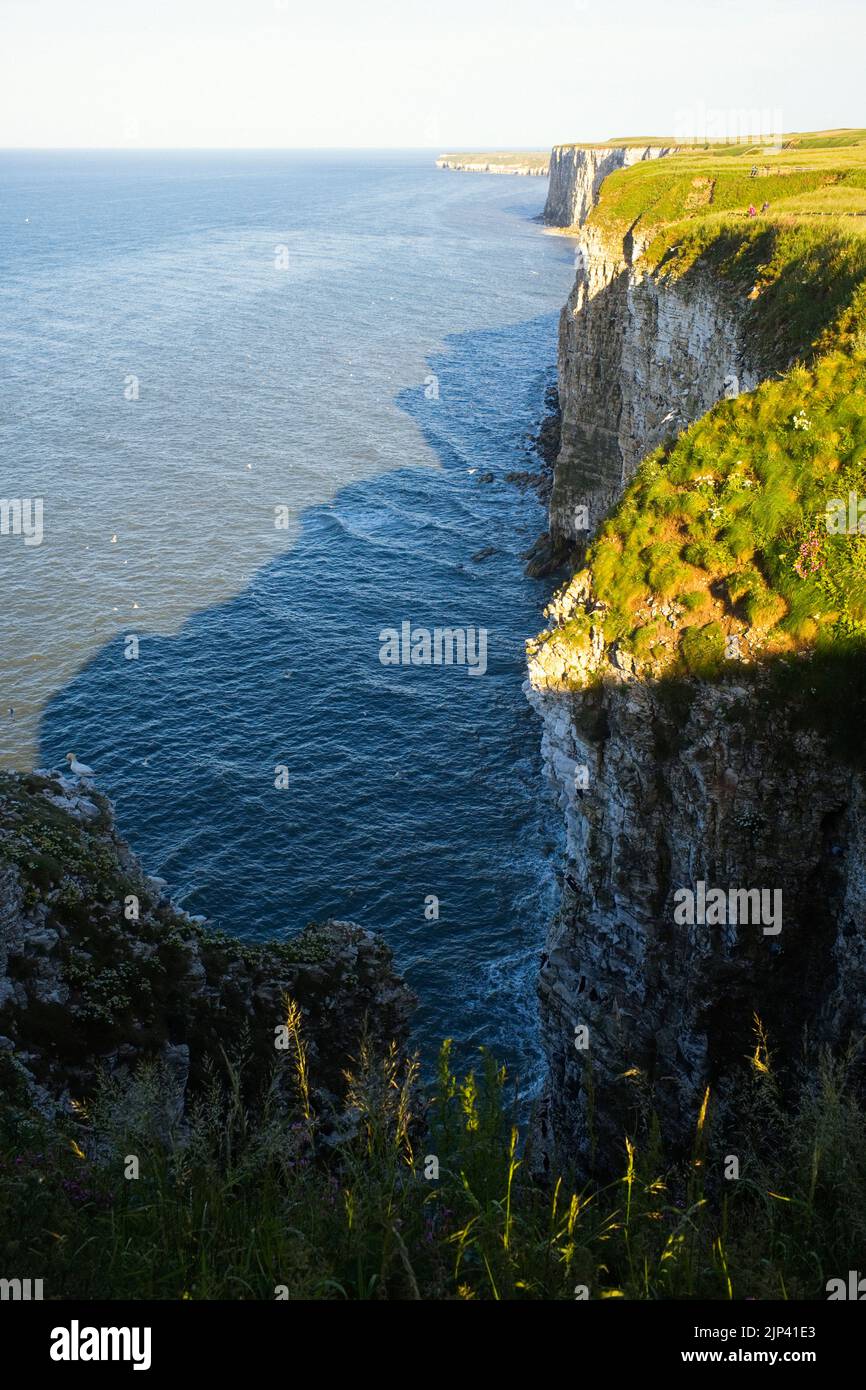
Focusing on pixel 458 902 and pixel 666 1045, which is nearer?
pixel 666 1045

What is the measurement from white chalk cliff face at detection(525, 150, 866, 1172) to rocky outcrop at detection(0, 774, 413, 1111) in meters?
7.11

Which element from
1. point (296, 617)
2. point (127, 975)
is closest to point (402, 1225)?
point (127, 975)

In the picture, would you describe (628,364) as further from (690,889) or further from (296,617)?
(690,889)

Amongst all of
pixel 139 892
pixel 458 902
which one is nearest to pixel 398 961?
pixel 458 902

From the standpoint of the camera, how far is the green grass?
12344mm

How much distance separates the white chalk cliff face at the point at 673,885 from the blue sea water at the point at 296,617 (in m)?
13.8

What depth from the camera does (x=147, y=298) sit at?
162625 millimetres

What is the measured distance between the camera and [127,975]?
32.8 metres

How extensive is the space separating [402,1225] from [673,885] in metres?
15.0

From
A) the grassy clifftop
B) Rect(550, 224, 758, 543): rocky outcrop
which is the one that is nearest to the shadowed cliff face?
the grassy clifftop

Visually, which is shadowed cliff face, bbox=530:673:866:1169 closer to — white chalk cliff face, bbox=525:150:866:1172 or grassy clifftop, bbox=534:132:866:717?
white chalk cliff face, bbox=525:150:866:1172

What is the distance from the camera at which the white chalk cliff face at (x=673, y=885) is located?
24.2m
